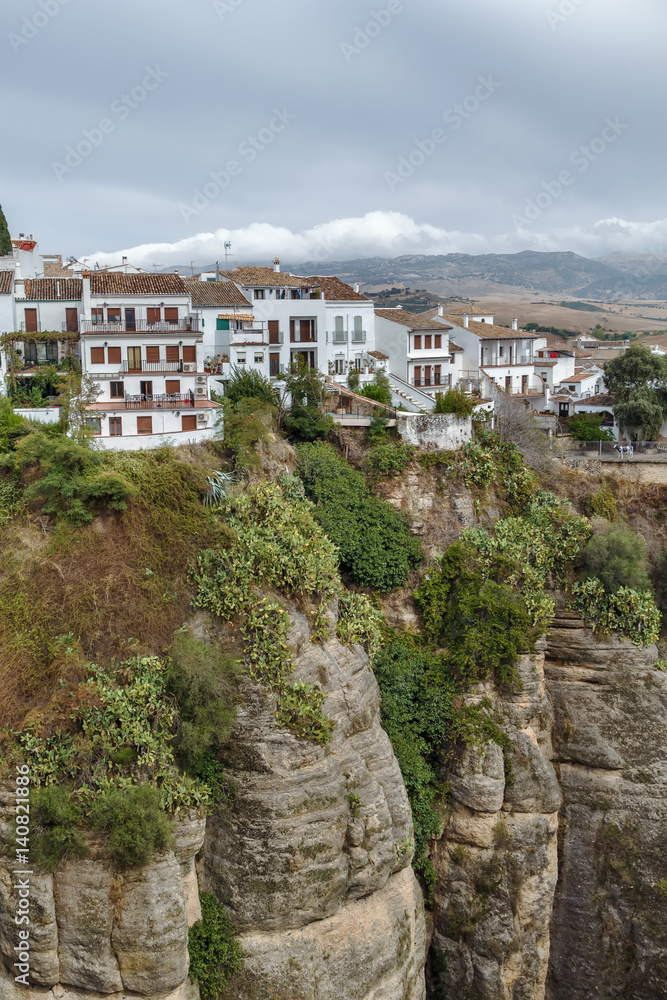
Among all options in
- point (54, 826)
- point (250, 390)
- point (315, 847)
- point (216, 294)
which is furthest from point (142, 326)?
point (315, 847)

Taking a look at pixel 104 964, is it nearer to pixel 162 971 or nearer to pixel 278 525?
pixel 162 971

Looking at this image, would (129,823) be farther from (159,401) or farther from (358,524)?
(159,401)

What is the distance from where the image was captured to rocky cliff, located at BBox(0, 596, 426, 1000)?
20.0m

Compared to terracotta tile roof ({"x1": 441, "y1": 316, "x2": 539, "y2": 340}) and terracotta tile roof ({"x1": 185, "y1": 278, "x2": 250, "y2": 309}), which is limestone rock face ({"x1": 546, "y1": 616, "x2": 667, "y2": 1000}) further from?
terracotta tile roof ({"x1": 441, "y1": 316, "x2": 539, "y2": 340})

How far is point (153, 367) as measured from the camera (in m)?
29.8

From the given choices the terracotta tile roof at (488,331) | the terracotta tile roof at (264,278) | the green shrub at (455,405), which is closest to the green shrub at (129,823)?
the green shrub at (455,405)

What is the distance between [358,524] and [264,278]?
13960 millimetres

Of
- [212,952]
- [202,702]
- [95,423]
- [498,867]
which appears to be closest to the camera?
[202,702]

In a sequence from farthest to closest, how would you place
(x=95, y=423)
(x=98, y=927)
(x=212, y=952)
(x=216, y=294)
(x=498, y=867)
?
(x=216, y=294)
(x=498, y=867)
(x=95, y=423)
(x=212, y=952)
(x=98, y=927)

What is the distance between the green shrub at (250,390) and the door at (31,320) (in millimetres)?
7202

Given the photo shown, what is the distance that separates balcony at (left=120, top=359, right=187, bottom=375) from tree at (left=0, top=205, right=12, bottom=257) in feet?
38.5

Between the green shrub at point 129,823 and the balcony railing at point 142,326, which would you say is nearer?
the green shrub at point 129,823

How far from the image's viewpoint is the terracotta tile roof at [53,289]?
3077 centimetres

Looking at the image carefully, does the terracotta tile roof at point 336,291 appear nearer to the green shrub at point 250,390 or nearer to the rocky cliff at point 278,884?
the green shrub at point 250,390
